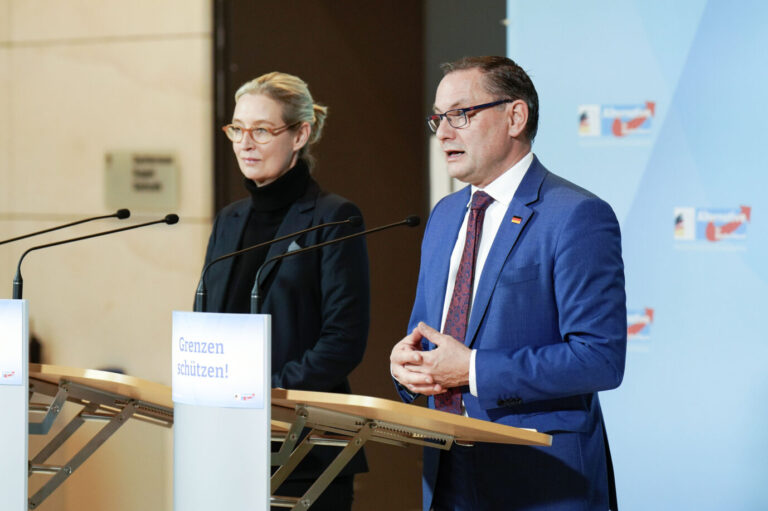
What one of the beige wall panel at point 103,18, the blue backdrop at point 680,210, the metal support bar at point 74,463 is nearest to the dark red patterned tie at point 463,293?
the metal support bar at point 74,463

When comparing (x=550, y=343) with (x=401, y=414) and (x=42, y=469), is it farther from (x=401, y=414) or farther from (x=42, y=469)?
(x=42, y=469)

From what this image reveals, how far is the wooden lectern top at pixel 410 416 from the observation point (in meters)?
1.84

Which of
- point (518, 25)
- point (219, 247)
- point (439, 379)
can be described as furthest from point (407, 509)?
point (439, 379)

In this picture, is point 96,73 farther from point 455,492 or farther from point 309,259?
point 455,492

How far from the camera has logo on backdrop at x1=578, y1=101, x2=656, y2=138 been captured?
3.94 m

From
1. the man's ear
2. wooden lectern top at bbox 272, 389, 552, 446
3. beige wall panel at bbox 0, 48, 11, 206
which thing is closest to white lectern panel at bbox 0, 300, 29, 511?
wooden lectern top at bbox 272, 389, 552, 446

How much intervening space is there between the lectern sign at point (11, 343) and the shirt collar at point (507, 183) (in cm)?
115

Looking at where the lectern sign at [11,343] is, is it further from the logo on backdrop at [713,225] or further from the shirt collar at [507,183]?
the logo on backdrop at [713,225]

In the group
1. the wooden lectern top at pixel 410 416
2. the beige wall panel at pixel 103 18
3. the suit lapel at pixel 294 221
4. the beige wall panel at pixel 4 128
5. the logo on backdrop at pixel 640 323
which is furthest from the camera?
the beige wall panel at pixel 4 128

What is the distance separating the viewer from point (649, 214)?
394cm

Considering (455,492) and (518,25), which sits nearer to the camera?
(455,492)

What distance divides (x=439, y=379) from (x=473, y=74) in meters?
0.77

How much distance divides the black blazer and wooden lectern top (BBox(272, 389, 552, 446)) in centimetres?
85

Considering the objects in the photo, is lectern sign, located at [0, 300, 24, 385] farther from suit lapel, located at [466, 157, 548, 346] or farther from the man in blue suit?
suit lapel, located at [466, 157, 548, 346]
